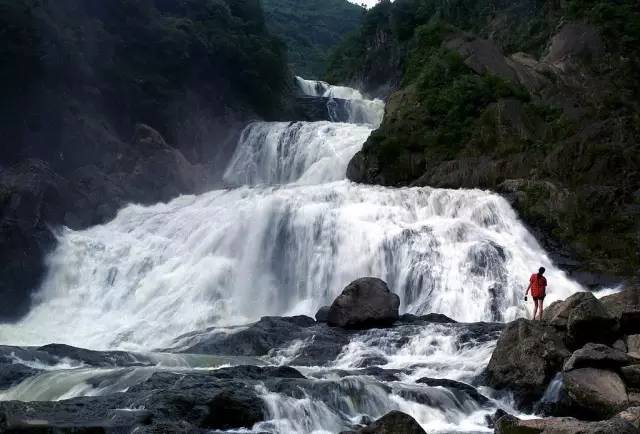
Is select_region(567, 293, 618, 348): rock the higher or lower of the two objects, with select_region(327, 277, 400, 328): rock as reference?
higher

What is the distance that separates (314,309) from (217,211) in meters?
8.41

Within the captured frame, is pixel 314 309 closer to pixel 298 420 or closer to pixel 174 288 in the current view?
pixel 174 288

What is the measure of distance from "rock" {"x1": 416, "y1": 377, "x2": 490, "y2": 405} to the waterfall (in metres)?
8.33

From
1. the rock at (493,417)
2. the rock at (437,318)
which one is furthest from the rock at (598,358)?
the rock at (437,318)

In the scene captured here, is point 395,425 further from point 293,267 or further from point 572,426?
point 293,267

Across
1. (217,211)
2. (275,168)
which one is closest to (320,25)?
(275,168)

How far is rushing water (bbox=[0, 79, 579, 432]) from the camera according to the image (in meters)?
24.4

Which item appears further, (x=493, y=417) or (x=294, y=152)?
(x=294, y=152)

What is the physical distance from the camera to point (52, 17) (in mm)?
40750

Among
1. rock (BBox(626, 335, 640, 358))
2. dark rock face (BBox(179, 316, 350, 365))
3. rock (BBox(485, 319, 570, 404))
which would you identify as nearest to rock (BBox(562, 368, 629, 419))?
rock (BBox(485, 319, 570, 404))

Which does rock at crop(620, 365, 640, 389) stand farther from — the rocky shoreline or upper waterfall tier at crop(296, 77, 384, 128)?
upper waterfall tier at crop(296, 77, 384, 128)

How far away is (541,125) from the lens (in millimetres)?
32188

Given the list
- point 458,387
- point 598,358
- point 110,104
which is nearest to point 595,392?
point 598,358

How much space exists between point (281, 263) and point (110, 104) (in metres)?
19.7
